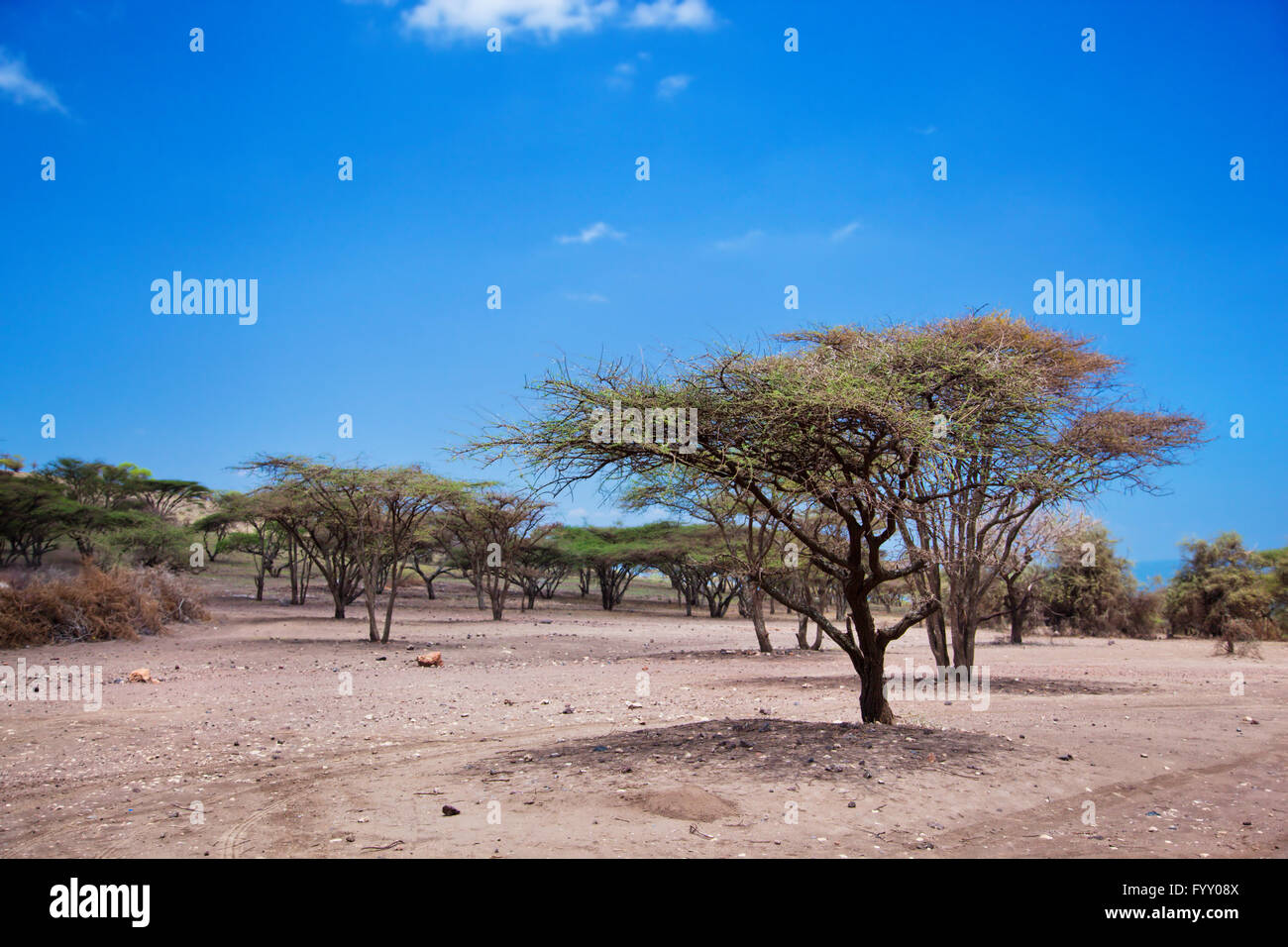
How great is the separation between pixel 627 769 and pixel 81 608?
56.8 feet

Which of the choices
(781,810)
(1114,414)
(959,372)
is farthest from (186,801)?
(1114,414)

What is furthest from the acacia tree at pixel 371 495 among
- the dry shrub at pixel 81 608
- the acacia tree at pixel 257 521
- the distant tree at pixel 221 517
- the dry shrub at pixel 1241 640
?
the dry shrub at pixel 1241 640

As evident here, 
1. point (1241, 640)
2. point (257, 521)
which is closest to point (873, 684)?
point (1241, 640)

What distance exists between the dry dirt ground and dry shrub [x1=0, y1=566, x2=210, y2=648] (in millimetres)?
2618

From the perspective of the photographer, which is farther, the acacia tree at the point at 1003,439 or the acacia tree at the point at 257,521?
the acacia tree at the point at 257,521

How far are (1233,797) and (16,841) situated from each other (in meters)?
8.90

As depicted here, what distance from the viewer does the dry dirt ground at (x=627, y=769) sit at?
16.9ft

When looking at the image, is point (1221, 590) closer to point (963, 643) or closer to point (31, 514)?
point (963, 643)

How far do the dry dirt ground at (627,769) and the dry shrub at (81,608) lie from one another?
2.62 meters

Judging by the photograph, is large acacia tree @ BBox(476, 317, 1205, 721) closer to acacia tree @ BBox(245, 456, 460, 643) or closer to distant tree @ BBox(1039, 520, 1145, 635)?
acacia tree @ BBox(245, 456, 460, 643)

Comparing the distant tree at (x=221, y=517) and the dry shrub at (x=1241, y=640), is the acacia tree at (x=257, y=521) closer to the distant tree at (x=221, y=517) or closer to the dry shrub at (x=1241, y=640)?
the distant tree at (x=221, y=517)

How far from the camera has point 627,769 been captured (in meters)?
6.57

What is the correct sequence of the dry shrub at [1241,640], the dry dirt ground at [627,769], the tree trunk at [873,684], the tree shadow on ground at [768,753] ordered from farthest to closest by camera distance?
the dry shrub at [1241,640] → the tree trunk at [873,684] → the tree shadow on ground at [768,753] → the dry dirt ground at [627,769]
